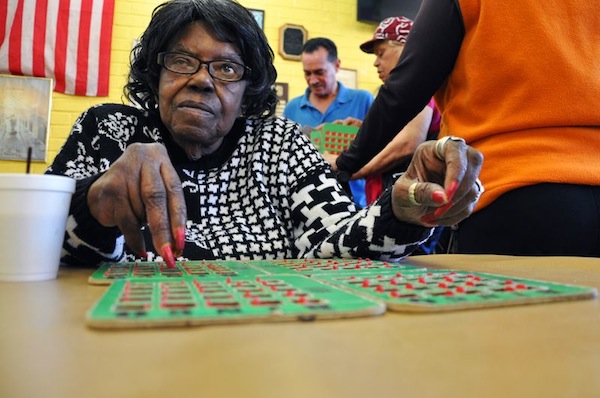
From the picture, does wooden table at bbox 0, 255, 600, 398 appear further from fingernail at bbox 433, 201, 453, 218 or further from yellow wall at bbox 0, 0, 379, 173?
yellow wall at bbox 0, 0, 379, 173

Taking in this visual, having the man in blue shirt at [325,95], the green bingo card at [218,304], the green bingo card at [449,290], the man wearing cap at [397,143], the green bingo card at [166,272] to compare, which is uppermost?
the man in blue shirt at [325,95]

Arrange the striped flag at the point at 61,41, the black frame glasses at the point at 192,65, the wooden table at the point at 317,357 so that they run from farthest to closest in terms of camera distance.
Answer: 1. the striped flag at the point at 61,41
2. the black frame glasses at the point at 192,65
3. the wooden table at the point at 317,357

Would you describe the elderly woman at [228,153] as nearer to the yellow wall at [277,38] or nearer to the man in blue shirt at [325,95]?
the man in blue shirt at [325,95]

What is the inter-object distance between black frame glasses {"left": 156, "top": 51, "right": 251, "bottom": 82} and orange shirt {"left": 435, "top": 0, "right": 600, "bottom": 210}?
51 centimetres

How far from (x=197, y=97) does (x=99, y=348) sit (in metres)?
0.89

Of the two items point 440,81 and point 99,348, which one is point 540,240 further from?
point 99,348

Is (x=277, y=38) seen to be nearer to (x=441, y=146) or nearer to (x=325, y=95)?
(x=325, y=95)

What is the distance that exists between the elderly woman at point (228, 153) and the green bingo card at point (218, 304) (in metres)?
0.42

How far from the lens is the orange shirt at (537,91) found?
989mm

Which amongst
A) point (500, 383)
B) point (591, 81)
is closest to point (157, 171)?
point (500, 383)

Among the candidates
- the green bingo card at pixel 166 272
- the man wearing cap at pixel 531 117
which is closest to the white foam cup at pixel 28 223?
the green bingo card at pixel 166 272

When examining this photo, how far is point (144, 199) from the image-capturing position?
0.68m

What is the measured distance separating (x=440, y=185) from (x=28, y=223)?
1.91 ft

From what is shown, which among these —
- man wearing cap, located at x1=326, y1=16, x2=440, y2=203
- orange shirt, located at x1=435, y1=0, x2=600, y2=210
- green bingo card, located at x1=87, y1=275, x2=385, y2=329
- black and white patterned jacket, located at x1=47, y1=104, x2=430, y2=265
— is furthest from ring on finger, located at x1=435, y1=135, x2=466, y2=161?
man wearing cap, located at x1=326, y1=16, x2=440, y2=203
